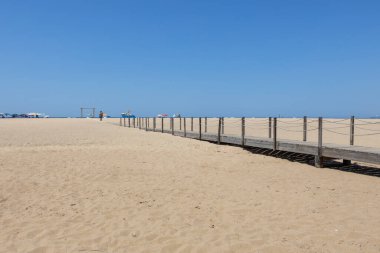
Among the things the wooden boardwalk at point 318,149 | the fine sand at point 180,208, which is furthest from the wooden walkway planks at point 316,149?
the fine sand at point 180,208

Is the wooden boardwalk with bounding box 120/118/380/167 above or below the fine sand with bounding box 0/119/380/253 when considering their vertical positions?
above

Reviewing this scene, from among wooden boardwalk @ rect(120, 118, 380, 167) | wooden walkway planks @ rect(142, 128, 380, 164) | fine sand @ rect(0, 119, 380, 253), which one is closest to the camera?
fine sand @ rect(0, 119, 380, 253)

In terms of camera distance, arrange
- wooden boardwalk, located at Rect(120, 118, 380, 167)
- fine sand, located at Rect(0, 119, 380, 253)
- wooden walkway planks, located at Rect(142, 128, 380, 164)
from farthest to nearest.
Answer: wooden boardwalk, located at Rect(120, 118, 380, 167) → wooden walkway planks, located at Rect(142, 128, 380, 164) → fine sand, located at Rect(0, 119, 380, 253)

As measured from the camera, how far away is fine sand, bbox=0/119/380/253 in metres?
5.04

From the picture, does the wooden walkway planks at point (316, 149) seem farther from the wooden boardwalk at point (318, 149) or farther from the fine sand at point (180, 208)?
the fine sand at point (180, 208)

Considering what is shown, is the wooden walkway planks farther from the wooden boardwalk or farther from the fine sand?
the fine sand

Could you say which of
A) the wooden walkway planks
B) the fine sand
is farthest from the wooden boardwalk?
the fine sand

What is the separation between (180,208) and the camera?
261 inches

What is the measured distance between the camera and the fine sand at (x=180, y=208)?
504cm

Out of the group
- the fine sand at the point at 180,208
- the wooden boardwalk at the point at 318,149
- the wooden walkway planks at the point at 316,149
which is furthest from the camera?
the wooden boardwalk at the point at 318,149

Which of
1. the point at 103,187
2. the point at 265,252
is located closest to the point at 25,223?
the point at 103,187

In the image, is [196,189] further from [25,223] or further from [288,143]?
[288,143]

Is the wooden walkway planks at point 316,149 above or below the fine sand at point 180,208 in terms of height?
above

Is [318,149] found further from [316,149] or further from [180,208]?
[180,208]
